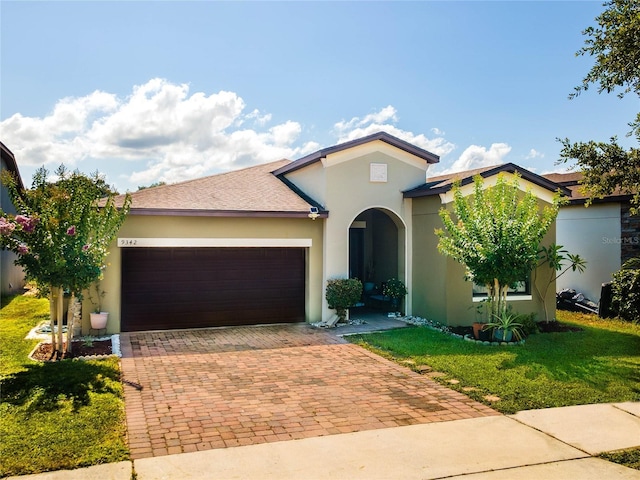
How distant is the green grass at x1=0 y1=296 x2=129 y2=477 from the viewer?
578 cm

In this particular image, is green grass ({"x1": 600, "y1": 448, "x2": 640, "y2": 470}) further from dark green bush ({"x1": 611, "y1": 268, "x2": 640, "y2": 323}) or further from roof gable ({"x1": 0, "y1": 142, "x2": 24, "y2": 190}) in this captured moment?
roof gable ({"x1": 0, "y1": 142, "x2": 24, "y2": 190})

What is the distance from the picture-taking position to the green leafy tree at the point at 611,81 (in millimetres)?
11617

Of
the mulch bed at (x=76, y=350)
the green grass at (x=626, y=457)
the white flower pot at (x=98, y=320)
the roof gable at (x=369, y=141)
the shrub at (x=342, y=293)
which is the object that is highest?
the roof gable at (x=369, y=141)

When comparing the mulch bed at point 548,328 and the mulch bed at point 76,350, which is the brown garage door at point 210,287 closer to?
the mulch bed at point 76,350

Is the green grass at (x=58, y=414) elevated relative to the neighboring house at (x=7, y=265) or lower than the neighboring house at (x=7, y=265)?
lower

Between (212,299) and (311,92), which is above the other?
(311,92)

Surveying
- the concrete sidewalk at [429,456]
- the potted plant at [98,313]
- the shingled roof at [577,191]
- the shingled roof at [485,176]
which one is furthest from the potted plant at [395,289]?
the concrete sidewalk at [429,456]

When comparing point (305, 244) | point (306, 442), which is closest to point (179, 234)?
point (305, 244)

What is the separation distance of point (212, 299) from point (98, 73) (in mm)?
6008

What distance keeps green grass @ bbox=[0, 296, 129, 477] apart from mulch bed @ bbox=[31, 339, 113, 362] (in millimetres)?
269

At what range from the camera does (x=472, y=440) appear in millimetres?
6578

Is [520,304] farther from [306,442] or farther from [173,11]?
[173,11]

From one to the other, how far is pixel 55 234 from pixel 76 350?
7.94 feet

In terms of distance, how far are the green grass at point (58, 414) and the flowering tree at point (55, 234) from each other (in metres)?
1.47
